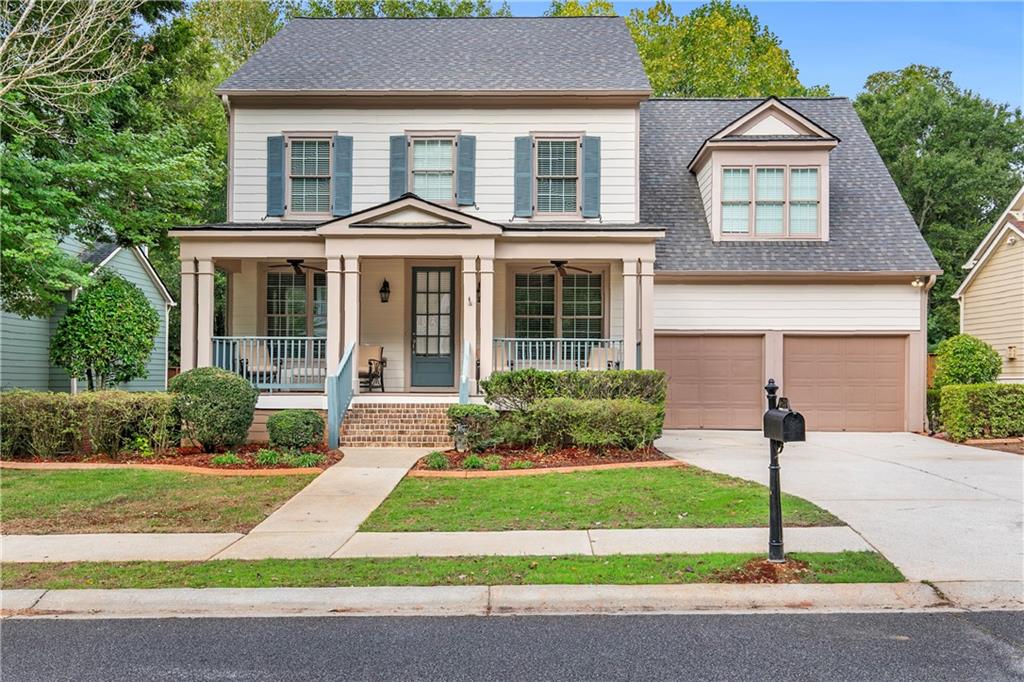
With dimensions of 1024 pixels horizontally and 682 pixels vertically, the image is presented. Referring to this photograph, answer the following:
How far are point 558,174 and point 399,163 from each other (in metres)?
3.28

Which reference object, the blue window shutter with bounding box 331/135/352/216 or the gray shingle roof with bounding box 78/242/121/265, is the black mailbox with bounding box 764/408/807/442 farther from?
the gray shingle roof with bounding box 78/242/121/265

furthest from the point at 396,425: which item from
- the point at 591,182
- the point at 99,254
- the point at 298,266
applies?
the point at 99,254

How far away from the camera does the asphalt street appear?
3.99 metres

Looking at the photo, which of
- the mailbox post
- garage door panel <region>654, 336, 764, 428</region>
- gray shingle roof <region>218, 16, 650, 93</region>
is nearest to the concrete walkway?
the mailbox post

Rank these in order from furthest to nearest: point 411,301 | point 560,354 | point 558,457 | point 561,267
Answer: point 411,301, point 561,267, point 560,354, point 558,457

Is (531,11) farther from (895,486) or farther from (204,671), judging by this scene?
(204,671)

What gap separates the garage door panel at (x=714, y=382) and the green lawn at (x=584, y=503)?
621cm

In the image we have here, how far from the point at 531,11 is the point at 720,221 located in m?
22.8

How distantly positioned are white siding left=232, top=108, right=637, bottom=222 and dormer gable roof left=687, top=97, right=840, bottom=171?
2174mm

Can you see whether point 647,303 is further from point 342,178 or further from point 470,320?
point 342,178

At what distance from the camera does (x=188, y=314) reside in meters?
13.2

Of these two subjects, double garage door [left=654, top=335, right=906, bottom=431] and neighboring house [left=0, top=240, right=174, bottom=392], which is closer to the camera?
double garage door [left=654, top=335, right=906, bottom=431]

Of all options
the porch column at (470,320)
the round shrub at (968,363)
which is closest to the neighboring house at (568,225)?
the porch column at (470,320)

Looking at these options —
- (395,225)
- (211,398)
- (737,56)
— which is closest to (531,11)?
(737,56)
